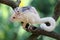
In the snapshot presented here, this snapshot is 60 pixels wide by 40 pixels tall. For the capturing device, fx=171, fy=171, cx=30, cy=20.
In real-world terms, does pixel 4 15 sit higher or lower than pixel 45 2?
lower

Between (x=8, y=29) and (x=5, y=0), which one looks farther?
(x=8, y=29)

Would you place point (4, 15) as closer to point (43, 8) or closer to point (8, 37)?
point (8, 37)

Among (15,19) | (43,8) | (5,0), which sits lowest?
(15,19)

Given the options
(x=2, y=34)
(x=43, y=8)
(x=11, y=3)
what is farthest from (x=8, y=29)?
(x=11, y=3)

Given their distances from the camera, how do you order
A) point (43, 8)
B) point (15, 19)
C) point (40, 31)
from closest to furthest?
point (15, 19), point (40, 31), point (43, 8)

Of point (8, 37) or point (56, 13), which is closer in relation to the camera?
point (56, 13)

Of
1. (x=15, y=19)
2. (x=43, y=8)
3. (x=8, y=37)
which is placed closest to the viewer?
(x=15, y=19)

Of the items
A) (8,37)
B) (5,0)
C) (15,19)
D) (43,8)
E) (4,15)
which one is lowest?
(15,19)

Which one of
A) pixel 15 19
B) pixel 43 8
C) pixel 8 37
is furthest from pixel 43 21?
pixel 43 8

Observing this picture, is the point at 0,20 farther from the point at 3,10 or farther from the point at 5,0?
the point at 5,0
